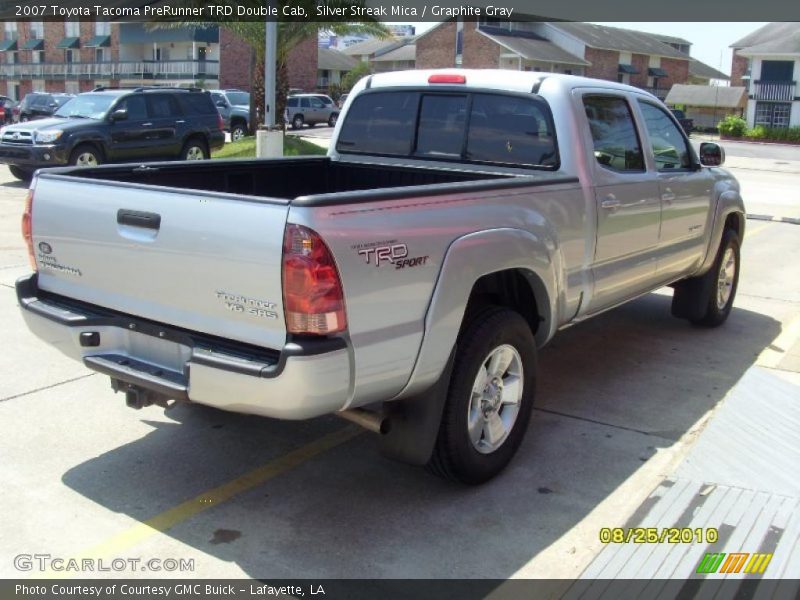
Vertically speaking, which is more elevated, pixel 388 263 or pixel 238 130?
pixel 238 130

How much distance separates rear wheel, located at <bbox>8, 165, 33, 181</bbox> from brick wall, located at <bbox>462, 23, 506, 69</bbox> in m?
48.0

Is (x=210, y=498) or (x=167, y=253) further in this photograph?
(x=210, y=498)

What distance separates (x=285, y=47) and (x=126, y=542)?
800 inches

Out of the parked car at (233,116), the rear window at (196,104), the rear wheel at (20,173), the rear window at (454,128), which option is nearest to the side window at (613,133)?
the rear window at (454,128)

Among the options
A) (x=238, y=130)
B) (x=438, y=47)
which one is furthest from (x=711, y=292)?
(x=438, y=47)

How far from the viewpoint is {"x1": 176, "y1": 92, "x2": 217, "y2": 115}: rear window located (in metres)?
18.2

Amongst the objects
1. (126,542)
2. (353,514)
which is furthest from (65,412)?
(353,514)

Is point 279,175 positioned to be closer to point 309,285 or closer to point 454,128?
point 454,128

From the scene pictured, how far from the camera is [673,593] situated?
345cm

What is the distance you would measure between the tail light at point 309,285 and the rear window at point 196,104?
15893 millimetres

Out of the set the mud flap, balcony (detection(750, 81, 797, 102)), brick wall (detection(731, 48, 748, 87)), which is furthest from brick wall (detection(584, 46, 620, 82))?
the mud flap

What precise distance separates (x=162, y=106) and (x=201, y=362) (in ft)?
50.4

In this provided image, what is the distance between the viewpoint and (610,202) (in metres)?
5.19

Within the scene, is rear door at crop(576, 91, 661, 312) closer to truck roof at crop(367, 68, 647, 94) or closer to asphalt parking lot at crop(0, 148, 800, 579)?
truck roof at crop(367, 68, 647, 94)
